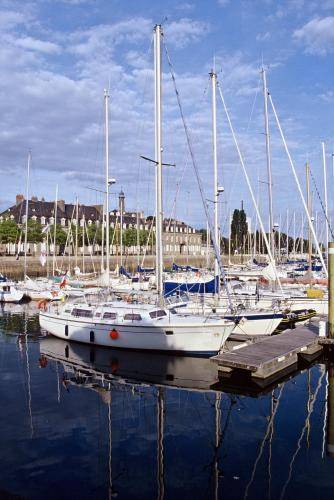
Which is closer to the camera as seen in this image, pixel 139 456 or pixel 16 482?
pixel 16 482

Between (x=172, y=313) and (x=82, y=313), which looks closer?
(x=172, y=313)

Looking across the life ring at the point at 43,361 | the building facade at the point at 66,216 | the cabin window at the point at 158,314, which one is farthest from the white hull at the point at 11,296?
the building facade at the point at 66,216

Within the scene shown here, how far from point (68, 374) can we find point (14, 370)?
8.73ft

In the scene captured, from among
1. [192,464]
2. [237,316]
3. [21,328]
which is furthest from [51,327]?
[192,464]

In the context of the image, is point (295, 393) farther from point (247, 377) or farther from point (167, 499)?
point (167, 499)

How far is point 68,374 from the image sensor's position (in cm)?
1967

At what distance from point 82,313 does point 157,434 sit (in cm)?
1274

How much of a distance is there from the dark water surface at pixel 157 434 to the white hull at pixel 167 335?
106 cm

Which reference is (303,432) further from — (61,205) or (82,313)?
(61,205)

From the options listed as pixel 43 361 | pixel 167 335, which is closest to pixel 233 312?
pixel 167 335

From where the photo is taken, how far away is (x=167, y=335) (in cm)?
2186

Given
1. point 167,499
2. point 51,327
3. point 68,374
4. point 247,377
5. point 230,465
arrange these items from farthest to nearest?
1. point 51,327
2. point 68,374
3. point 247,377
4. point 230,465
5. point 167,499

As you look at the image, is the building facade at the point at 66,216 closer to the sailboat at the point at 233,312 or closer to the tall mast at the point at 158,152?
the sailboat at the point at 233,312

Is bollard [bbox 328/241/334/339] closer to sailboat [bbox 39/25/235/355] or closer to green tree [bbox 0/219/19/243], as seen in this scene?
sailboat [bbox 39/25/235/355]
